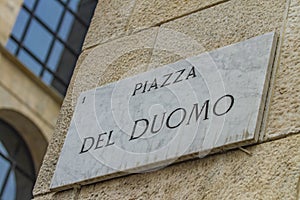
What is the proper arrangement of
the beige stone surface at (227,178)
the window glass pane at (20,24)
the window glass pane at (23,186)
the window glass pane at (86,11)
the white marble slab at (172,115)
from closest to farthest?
the beige stone surface at (227,178) < the white marble slab at (172,115) < the window glass pane at (23,186) < the window glass pane at (20,24) < the window glass pane at (86,11)

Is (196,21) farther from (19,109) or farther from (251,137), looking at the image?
(19,109)

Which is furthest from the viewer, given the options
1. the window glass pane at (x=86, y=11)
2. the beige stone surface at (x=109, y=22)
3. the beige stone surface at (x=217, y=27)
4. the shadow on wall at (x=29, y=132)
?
the window glass pane at (x=86, y=11)

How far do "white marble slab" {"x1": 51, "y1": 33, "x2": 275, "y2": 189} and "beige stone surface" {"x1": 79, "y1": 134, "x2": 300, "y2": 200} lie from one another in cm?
3

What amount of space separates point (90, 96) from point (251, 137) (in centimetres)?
69

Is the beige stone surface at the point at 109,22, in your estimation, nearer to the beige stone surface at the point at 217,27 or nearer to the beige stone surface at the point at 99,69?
the beige stone surface at the point at 99,69

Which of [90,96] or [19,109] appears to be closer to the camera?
[90,96]

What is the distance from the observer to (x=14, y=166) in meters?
14.1

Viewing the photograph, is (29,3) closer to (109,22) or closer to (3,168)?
(3,168)

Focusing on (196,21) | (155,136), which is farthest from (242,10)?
(155,136)

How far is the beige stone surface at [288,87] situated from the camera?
248 cm

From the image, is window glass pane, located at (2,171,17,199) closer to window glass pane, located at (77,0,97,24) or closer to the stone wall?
the stone wall

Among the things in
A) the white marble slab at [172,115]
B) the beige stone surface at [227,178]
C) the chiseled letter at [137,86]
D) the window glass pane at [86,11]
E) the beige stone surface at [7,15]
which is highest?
the window glass pane at [86,11]

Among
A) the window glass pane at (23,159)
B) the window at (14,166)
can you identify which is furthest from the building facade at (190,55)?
the window glass pane at (23,159)

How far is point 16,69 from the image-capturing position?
14938mm
